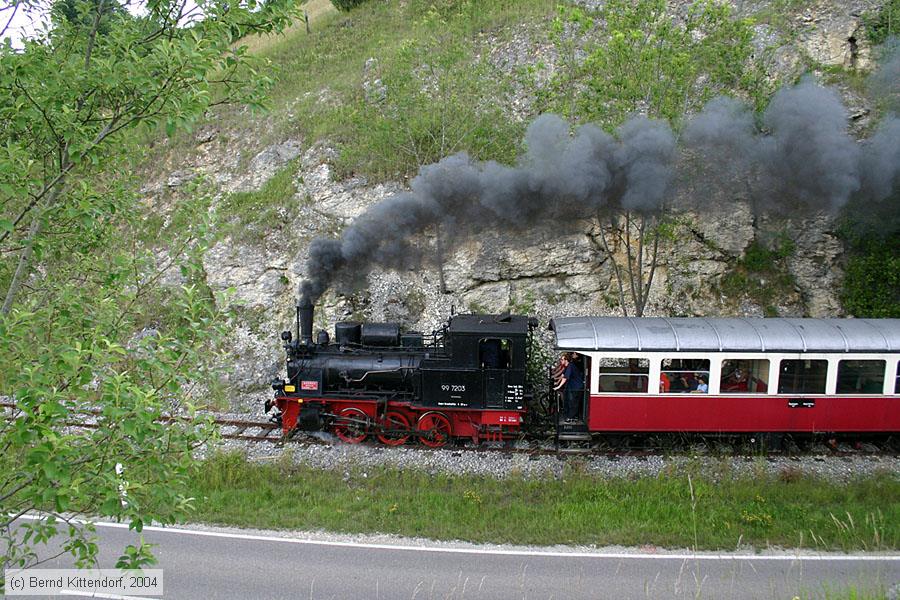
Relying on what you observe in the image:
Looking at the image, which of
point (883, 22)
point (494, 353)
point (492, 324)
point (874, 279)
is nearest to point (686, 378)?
point (494, 353)

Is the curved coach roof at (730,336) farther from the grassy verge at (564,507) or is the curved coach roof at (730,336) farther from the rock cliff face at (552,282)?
the rock cliff face at (552,282)

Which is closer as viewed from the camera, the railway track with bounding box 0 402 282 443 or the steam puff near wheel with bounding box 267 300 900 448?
the steam puff near wheel with bounding box 267 300 900 448

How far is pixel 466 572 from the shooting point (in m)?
8.46

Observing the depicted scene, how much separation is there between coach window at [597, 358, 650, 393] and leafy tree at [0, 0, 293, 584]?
9086 millimetres

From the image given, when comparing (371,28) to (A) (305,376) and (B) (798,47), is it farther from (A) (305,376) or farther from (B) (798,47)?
(A) (305,376)

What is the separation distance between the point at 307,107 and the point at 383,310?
38.1 ft

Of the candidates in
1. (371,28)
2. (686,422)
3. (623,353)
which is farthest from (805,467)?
(371,28)

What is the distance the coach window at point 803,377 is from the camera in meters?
12.1

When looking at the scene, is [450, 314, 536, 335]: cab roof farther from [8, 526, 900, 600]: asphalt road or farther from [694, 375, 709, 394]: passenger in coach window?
[8, 526, 900, 600]: asphalt road

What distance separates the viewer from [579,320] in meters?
13.0

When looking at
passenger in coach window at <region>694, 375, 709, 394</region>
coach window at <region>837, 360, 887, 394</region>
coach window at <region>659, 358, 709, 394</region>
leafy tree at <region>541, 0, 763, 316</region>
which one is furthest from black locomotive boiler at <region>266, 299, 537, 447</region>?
coach window at <region>837, 360, 887, 394</region>

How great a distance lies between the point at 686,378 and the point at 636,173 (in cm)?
510

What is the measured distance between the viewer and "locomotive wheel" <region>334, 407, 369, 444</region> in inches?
535

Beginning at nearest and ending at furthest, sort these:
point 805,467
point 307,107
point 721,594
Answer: point 721,594, point 805,467, point 307,107
